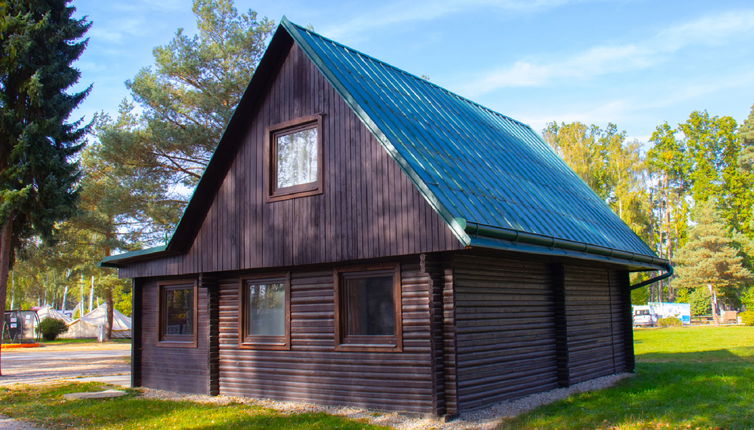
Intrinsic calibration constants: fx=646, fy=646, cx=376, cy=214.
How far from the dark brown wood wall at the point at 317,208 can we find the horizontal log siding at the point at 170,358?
129cm

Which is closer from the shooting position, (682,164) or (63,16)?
(63,16)

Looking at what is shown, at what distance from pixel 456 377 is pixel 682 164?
54653 millimetres

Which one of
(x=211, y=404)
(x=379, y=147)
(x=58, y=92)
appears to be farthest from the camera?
(x=58, y=92)

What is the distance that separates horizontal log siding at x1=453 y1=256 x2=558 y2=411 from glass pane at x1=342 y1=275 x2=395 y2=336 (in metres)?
1.19

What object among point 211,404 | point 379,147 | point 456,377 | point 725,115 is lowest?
point 211,404

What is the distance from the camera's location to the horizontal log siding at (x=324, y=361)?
32.1 ft

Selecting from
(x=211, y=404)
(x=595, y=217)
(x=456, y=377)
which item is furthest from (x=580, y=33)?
(x=211, y=404)

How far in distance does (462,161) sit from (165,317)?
7.74 metres

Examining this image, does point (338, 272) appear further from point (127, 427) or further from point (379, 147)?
point (127, 427)

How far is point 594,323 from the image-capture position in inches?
557

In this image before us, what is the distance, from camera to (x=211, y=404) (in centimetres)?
1173

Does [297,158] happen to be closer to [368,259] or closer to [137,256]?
[368,259]

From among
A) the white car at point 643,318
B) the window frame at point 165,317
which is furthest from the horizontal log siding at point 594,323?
the white car at point 643,318

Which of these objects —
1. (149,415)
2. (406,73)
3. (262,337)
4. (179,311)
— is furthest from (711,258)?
Answer: (149,415)
